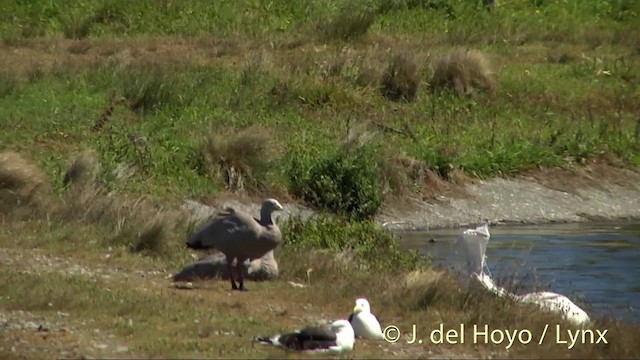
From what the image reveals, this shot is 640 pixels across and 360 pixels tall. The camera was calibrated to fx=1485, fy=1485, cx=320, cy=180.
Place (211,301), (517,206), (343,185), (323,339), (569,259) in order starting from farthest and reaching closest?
1. (517,206)
2. (343,185)
3. (569,259)
4. (211,301)
5. (323,339)

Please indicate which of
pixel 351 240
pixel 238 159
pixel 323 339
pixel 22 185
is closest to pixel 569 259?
pixel 351 240

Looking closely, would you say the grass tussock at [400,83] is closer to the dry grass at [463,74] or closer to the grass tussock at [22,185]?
the dry grass at [463,74]

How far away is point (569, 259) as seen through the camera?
1919 centimetres

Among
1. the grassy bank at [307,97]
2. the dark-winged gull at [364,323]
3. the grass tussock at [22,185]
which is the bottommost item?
the grassy bank at [307,97]

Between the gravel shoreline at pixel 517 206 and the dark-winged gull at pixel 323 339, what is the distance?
9526mm

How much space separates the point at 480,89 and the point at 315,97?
132 inches

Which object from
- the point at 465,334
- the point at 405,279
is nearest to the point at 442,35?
the point at 405,279

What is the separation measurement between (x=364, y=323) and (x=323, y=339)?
2.32 feet

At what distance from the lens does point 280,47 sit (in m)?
29.2

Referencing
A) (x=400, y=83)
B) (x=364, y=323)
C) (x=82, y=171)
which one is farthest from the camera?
(x=400, y=83)

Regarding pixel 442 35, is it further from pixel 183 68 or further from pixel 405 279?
pixel 405 279

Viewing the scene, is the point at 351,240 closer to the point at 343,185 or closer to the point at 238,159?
the point at 343,185

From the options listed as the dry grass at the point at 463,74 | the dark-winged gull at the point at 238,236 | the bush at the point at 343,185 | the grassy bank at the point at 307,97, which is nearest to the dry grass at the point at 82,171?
the grassy bank at the point at 307,97

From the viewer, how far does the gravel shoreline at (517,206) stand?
21.2m
